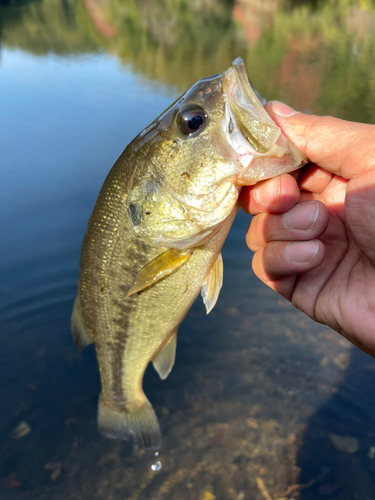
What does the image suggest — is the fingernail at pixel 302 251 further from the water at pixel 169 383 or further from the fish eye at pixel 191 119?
the water at pixel 169 383

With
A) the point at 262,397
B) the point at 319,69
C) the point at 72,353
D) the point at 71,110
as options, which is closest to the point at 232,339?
the point at 262,397

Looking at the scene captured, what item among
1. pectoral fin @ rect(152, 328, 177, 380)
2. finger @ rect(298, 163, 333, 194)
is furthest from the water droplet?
finger @ rect(298, 163, 333, 194)

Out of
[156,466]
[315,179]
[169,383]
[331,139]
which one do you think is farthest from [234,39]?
[156,466]

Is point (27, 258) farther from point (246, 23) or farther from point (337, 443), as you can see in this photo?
point (246, 23)

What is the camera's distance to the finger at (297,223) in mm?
2113

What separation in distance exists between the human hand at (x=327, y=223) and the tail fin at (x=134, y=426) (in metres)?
1.52

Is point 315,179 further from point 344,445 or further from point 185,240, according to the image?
point 344,445

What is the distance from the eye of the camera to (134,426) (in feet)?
9.37

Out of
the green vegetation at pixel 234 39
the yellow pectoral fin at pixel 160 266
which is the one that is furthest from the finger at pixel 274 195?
the green vegetation at pixel 234 39

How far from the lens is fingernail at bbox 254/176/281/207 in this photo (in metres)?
2.07

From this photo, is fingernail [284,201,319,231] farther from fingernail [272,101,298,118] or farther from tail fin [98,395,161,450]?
tail fin [98,395,161,450]

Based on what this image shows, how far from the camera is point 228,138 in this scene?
1.79 metres

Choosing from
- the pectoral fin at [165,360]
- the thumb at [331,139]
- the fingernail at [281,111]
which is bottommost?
the pectoral fin at [165,360]

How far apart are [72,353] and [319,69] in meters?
13.6
